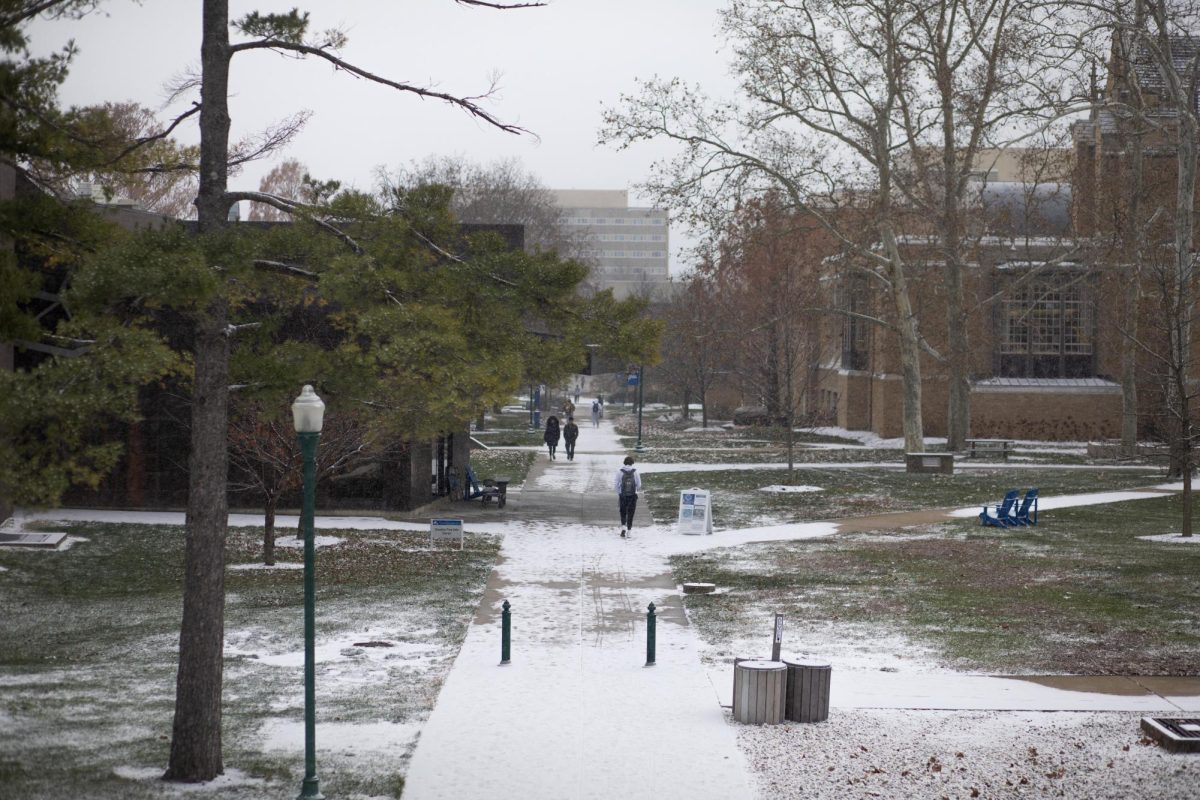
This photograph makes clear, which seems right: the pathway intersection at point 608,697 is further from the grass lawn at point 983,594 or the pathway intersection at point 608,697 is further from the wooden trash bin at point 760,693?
the grass lawn at point 983,594

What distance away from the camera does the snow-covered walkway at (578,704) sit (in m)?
10.6

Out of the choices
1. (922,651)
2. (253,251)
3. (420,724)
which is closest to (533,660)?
(420,724)

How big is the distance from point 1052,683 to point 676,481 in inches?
956

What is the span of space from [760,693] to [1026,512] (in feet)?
57.0

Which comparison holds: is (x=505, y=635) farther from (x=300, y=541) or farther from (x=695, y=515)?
(x=695, y=515)

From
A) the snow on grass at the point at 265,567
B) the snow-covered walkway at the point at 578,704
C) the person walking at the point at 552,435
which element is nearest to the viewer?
the snow-covered walkway at the point at 578,704

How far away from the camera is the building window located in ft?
178

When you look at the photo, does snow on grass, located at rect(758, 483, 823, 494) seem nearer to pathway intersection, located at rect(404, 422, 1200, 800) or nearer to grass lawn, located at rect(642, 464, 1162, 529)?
grass lawn, located at rect(642, 464, 1162, 529)

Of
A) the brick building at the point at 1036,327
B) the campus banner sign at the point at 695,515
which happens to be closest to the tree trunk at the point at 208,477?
the campus banner sign at the point at 695,515

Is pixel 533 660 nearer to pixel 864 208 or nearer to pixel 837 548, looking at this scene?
pixel 837 548

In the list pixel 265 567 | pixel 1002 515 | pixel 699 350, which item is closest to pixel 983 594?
pixel 1002 515

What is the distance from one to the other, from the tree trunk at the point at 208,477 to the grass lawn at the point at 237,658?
2.13 ft

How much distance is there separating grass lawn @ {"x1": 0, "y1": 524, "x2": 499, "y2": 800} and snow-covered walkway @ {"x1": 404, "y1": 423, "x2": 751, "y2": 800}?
411 millimetres

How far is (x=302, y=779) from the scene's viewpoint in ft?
34.2
